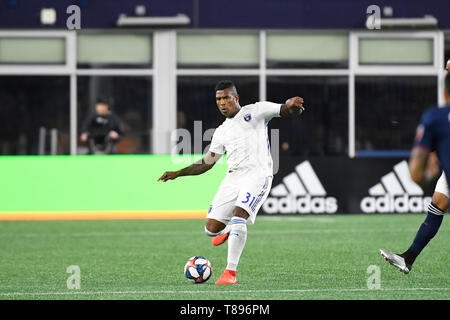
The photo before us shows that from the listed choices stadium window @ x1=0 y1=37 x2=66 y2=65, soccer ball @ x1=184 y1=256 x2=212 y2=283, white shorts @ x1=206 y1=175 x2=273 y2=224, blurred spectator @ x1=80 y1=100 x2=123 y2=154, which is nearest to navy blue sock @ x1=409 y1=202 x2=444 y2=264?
white shorts @ x1=206 y1=175 x2=273 y2=224

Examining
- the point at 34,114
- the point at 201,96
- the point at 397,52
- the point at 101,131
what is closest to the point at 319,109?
the point at 397,52

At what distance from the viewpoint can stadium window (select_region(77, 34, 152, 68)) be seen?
2266 centimetres

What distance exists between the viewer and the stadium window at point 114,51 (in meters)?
22.7

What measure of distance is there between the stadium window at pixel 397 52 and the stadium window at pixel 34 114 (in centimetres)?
602

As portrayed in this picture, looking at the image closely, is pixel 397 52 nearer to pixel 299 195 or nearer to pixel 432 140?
pixel 299 195

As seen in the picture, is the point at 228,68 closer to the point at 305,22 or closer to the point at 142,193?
the point at 305,22

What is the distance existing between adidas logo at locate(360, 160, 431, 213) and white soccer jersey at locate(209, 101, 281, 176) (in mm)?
9101

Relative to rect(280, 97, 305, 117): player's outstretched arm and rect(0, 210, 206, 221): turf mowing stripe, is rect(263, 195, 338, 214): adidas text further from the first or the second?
rect(280, 97, 305, 117): player's outstretched arm

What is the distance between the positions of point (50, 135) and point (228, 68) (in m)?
3.75

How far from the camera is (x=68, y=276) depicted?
11.0m

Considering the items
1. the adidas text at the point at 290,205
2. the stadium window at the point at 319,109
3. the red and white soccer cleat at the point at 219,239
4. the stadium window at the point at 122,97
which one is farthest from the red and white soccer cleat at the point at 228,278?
the stadium window at the point at 122,97

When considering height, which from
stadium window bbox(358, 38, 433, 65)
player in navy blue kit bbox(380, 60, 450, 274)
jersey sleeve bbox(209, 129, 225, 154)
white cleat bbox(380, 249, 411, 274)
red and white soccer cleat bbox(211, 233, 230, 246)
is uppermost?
stadium window bbox(358, 38, 433, 65)

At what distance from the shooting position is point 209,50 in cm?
2277

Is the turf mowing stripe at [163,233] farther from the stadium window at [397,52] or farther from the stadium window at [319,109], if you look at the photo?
the stadium window at [397,52]
